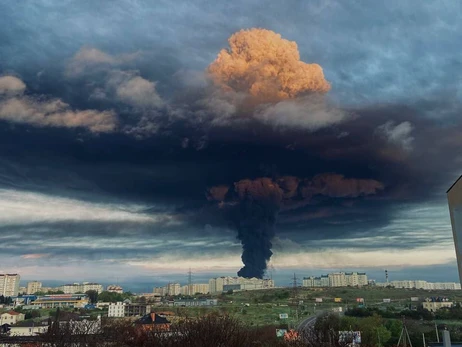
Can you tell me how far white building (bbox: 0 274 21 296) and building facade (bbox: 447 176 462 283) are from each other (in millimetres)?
200867

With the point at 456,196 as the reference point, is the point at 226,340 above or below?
below

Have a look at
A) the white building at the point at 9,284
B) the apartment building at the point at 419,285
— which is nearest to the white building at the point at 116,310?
the apartment building at the point at 419,285

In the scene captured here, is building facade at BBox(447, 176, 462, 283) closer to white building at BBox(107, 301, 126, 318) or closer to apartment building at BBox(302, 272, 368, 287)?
white building at BBox(107, 301, 126, 318)

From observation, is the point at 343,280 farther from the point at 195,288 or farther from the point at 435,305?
the point at 435,305

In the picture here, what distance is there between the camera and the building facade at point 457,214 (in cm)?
1645

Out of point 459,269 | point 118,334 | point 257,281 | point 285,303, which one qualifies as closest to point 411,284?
point 257,281

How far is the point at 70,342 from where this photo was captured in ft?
89.6

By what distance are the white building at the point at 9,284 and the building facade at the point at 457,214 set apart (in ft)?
659

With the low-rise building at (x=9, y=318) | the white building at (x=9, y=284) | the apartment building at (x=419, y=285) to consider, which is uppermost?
the white building at (x=9, y=284)

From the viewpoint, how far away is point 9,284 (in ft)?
609

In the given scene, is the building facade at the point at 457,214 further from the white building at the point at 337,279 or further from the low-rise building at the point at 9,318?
the white building at the point at 337,279

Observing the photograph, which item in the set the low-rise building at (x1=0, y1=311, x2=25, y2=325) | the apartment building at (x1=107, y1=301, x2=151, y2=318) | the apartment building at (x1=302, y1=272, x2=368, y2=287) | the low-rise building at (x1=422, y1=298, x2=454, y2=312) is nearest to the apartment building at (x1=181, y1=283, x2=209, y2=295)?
the apartment building at (x1=302, y1=272, x2=368, y2=287)

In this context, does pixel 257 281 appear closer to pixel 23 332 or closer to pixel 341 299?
pixel 341 299

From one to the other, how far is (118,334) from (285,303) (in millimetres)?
82065
